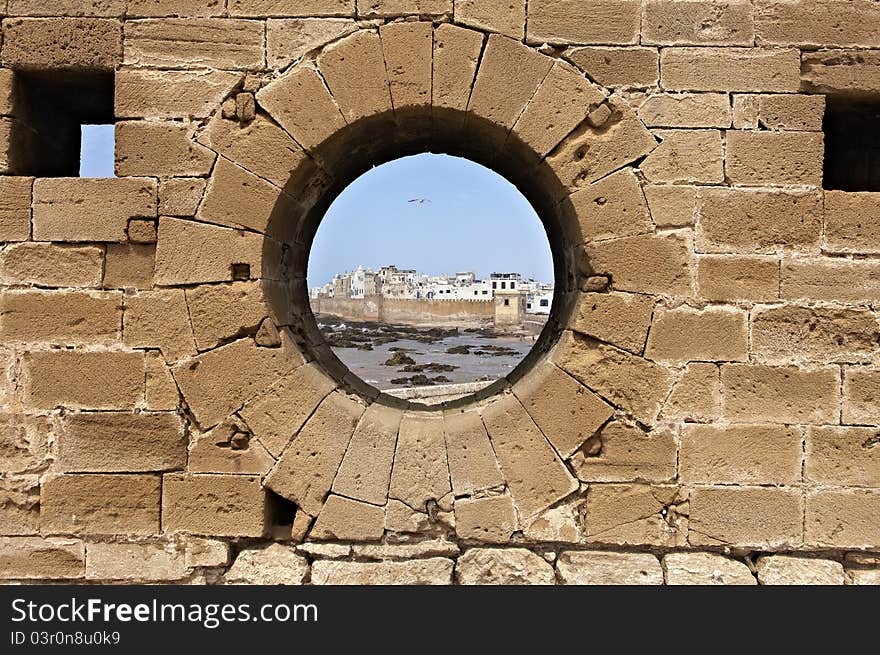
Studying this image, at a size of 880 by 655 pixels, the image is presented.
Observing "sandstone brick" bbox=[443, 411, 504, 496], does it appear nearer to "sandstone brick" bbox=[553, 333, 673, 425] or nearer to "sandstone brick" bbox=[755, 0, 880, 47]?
"sandstone brick" bbox=[553, 333, 673, 425]

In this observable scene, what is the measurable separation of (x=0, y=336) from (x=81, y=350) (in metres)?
0.49

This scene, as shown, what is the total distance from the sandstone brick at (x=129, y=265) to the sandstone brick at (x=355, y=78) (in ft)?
4.62

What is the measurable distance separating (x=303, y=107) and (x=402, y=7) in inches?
32.3

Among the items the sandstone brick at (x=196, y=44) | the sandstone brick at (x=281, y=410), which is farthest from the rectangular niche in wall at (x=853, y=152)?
the sandstone brick at (x=281, y=410)

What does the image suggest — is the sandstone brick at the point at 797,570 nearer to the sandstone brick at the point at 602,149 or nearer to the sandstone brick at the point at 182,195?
the sandstone brick at the point at 602,149

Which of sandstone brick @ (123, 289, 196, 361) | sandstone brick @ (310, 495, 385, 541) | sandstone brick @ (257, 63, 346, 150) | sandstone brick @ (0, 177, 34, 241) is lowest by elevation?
sandstone brick @ (310, 495, 385, 541)

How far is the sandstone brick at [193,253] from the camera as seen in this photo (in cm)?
338

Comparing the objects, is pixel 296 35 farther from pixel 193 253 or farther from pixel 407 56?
pixel 193 253

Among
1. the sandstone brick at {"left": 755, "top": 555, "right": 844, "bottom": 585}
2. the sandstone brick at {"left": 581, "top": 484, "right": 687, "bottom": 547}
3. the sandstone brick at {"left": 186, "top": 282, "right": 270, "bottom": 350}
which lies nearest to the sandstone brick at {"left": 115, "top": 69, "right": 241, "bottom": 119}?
the sandstone brick at {"left": 186, "top": 282, "right": 270, "bottom": 350}

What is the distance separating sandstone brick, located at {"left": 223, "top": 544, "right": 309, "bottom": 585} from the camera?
3340 millimetres

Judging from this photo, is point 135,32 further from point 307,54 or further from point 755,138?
point 755,138

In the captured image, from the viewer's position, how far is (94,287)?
11.2 ft

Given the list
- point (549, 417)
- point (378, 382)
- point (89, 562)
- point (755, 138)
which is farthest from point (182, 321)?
point (378, 382)

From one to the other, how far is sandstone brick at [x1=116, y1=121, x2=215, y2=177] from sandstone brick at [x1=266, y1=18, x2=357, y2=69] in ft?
2.25
